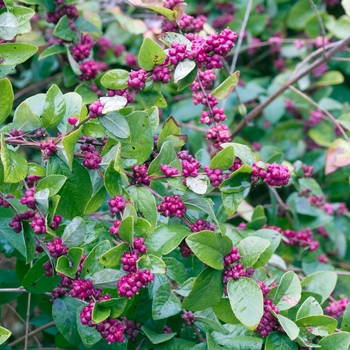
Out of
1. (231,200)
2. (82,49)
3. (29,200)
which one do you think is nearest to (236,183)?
(231,200)

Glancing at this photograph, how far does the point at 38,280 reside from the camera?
3.52 ft

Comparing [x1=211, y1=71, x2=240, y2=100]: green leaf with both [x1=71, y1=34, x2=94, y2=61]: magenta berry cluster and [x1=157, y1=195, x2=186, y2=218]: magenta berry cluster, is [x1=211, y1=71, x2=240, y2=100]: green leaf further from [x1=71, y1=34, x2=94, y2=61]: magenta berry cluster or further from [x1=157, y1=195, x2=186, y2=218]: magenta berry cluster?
[x1=71, y1=34, x2=94, y2=61]: magenta berry cluster

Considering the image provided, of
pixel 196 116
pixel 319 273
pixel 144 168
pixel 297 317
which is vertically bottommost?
pixel 196 116

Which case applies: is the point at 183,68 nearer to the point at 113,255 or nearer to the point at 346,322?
the point at 113,255

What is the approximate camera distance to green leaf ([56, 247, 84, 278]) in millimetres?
857

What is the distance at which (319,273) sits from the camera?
1158mm

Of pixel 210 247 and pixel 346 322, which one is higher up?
pixel 210 247

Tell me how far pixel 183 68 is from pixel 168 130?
0.48 ft

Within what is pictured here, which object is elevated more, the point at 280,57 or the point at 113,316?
the point at 113,316

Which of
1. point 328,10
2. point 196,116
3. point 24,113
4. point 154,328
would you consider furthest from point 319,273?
point 328,10

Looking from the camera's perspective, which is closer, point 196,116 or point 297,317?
point 297,317

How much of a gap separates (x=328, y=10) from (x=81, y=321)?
80.9 inches

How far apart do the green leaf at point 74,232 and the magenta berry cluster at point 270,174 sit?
308mm

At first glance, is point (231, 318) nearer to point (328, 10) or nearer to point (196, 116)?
point (196, 116)
